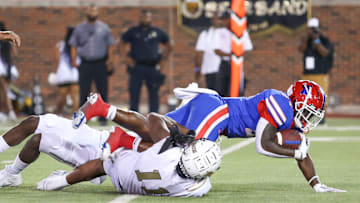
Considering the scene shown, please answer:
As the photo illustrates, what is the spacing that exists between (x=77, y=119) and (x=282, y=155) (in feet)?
5.22

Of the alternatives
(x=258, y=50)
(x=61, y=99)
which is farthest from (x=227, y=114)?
(x=258, y=50)

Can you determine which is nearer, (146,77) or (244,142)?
(244,142)

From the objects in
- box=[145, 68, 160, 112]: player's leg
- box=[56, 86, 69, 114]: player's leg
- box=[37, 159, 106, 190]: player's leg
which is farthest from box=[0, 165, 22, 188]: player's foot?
box=[56, 86, 69, 114]: player's leg

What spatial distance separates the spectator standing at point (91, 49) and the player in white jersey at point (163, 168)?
8477mm

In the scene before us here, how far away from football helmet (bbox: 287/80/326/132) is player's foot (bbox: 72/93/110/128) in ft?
4.91

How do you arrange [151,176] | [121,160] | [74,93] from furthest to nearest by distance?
[74,93] → [121,160] → [151,176]

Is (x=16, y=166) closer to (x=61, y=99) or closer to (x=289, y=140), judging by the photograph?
(x=289, y=140)

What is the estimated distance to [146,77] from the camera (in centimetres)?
1525

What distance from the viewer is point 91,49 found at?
1480cm

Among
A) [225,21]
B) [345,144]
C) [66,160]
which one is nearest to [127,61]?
[225,21]

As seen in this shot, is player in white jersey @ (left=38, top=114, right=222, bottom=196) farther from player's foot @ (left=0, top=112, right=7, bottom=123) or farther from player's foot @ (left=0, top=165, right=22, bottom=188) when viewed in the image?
player's foot @ (left=0, top=112, right=7, bottom=123)

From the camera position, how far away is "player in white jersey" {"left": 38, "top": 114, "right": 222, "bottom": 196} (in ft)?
19.2

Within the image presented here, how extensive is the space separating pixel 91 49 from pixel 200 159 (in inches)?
364

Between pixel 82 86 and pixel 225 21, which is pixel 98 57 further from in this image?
pixel 225 21
